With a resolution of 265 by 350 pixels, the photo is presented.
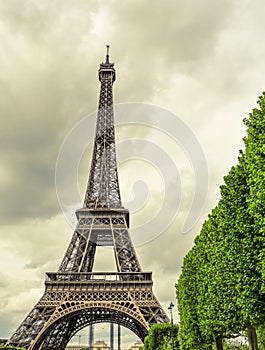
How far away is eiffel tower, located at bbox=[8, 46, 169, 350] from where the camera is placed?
46906 millimetres

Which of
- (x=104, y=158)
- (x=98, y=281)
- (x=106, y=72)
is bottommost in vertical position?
(x=98, y=281)

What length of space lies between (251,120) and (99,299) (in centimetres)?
3793

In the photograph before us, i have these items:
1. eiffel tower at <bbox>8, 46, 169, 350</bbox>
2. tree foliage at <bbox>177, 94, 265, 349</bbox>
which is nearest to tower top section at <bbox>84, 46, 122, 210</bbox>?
eiffel tower at <bbox>8, 46, 169, 350</bbox>

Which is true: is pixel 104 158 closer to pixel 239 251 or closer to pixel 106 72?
pixel 106 72

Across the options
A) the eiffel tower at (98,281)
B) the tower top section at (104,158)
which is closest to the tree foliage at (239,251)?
the eiffel tower at (98,281)

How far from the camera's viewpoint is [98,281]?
51.6 meters

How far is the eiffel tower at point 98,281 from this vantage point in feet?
154

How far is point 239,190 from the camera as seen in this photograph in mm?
19609

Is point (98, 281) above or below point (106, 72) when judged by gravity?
below

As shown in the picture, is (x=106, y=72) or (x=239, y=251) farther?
(x=106, y=72)

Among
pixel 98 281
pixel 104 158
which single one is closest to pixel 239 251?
pixel 98 281

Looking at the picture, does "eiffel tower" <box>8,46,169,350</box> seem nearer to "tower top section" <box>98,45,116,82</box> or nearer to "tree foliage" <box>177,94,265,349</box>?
"tower top section" <box>98,45,116,82</box>

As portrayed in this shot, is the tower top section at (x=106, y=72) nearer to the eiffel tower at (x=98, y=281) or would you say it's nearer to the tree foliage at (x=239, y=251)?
the eiffel tower at (x=98, y=281)

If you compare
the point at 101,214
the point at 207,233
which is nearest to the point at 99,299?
the point at 101,214
